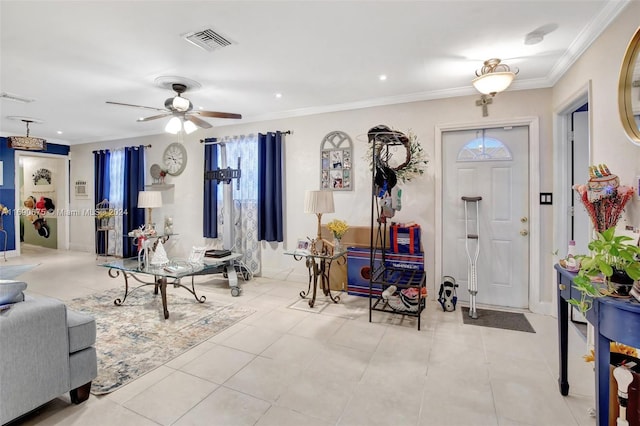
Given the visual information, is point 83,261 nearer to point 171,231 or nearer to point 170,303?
point 171,231

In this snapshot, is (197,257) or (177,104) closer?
(177,104)

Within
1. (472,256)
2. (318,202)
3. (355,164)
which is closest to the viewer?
(318,202)

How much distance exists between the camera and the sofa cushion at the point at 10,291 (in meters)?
1.70

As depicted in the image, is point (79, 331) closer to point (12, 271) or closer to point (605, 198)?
point (12, 271)

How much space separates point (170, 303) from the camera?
3.77 meters

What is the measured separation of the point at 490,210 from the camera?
145 inches

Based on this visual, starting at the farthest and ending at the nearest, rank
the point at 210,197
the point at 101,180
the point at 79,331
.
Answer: the point at 101,180
the point at 210,197
the point at 79,331

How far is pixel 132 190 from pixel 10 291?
5071mm

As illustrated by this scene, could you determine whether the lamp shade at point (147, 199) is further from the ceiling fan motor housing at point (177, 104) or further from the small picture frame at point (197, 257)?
the ceiling fan motor housing at point (177, 104)

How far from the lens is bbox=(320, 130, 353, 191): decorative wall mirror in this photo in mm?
4340

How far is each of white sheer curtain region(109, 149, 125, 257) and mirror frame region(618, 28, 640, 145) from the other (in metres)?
7.52

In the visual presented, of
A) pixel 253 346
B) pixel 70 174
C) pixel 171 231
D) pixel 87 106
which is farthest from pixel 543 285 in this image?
pixel 70 174

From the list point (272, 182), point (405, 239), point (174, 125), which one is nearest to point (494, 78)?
point (405, 239)

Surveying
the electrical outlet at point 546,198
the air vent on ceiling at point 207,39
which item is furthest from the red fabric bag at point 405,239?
the air vent on ceiling at point 207,39
